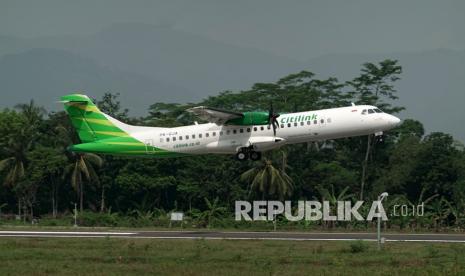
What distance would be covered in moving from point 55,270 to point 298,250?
12.6 meters

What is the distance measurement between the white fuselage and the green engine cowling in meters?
0.75

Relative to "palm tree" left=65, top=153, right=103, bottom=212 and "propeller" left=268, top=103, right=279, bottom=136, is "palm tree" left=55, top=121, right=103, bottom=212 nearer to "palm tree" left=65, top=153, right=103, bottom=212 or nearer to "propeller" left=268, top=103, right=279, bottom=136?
"palm tree" left=65, top=153, right=103, bottom=212

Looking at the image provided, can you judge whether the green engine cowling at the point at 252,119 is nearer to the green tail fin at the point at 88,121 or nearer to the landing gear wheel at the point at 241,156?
the landing gear wheel at the point at 241,156

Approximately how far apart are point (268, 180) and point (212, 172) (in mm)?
8727

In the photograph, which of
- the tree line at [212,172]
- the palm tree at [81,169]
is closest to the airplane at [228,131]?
the tree line at [212,172]

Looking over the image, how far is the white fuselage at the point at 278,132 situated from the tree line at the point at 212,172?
24238mm

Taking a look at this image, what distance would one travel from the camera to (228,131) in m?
51.9

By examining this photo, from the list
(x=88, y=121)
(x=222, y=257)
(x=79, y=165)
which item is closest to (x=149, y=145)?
(x=88, y=121)

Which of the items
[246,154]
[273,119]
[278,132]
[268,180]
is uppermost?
[273,119]

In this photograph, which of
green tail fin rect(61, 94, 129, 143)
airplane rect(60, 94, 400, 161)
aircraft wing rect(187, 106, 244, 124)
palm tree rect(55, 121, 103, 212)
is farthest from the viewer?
palm tree rect(55, 121, 103, 212)

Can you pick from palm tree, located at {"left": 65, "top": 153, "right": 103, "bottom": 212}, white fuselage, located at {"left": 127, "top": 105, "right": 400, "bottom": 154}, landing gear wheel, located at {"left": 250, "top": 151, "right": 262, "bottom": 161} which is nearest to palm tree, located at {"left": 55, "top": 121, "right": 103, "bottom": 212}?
palm tree, located at {"left": 65, "top": 153, "right": 103, "bottom": 212}

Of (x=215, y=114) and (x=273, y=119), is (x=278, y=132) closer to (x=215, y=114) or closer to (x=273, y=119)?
(x=273, y=119)

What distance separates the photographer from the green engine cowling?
49.9m

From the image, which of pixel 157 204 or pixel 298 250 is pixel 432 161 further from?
pixel 298 250
